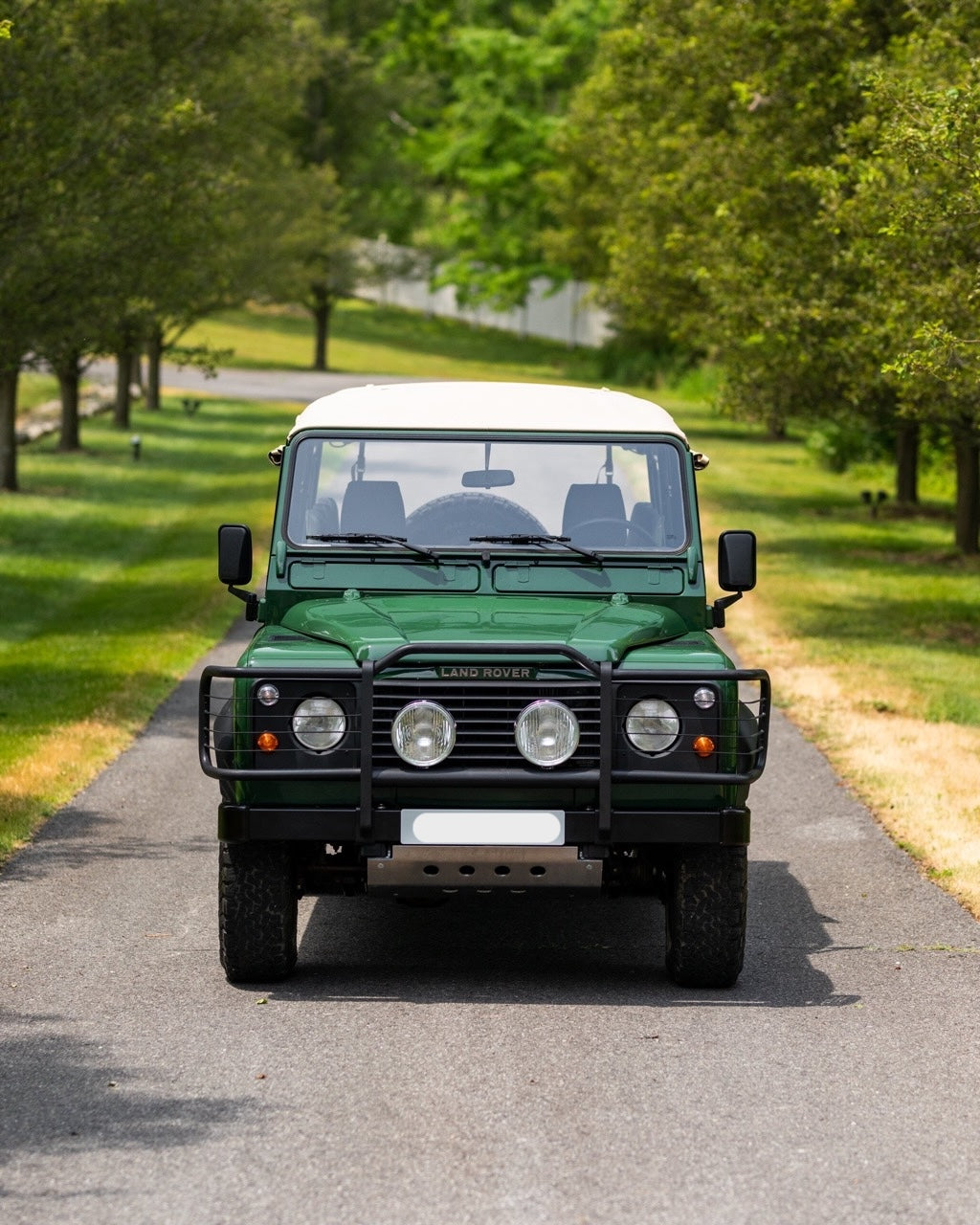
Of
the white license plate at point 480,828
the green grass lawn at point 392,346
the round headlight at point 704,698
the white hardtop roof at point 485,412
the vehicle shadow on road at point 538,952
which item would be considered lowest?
the vehicle shadow on road at point 538,952

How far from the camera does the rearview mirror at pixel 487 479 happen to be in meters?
8.41

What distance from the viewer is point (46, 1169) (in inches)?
210

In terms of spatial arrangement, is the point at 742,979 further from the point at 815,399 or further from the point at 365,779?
the point at 815,399

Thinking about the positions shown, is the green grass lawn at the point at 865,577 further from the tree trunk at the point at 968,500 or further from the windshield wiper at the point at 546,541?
the windshield wiper at the point at 546,541

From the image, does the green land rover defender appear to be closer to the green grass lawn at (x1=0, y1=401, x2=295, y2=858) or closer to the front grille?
the front grille

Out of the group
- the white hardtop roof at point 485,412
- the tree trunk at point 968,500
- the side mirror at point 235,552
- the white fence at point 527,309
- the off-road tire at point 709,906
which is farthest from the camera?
the white fence at point 527,309

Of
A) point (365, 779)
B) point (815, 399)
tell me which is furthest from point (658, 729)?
point (815, 399)

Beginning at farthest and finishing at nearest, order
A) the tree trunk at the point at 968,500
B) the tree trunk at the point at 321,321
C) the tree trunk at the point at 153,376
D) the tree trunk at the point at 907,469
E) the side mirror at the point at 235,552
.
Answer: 1. the tree trunk at the point at 321,321
2. the tree trunk at the point at 153,376
3. the tree trunk at the point at 907,469
4. the tree trunk at the point at 968,500
5. the side mirror at the point at 235,552

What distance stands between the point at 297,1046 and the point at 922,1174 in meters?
2.12

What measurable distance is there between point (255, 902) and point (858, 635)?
480 inches

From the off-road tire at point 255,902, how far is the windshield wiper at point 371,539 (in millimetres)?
1483

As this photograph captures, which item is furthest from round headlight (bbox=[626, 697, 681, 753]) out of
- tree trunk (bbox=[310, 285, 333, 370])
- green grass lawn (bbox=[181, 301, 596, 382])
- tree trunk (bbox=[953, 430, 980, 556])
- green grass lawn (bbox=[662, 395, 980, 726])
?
tree trunk (bbox=[310, 285, 333, 370])

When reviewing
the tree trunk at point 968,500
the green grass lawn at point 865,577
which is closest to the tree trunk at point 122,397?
the green grass lawn at point 865,577

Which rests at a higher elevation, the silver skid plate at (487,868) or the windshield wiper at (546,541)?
the windshield wiper at (546,541)
